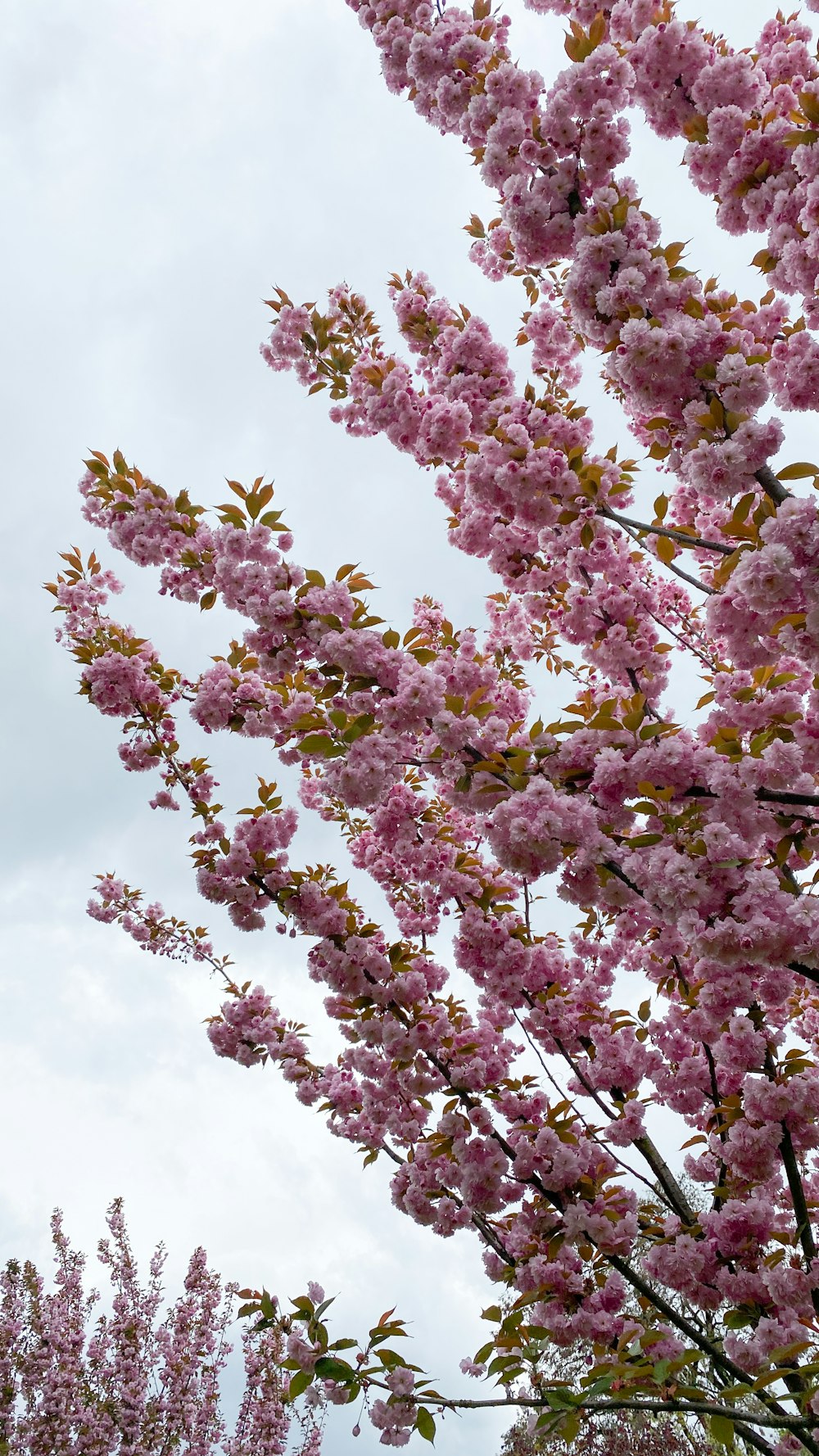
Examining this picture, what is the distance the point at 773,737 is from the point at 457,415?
8.20 ft

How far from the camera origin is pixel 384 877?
6281 mm

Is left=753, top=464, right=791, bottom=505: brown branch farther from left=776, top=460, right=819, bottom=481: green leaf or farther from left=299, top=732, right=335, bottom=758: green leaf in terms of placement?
left=299, top=732, right=335, bottom=758: green leaf

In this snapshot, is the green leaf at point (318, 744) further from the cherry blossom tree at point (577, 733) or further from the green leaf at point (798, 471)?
the green leaf at point (798, 471)

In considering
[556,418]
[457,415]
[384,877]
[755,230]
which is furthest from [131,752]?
[755,230]

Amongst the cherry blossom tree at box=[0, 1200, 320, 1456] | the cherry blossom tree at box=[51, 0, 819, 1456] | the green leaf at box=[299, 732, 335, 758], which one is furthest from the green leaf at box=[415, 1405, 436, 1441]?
the cherry blossom tree at box=[0, 1200, 320, 1456]

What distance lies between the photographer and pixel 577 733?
3.29 m

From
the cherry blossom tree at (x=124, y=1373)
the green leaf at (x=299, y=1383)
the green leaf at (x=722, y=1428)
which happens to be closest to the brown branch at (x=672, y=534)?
the green leaf at (x=722, y=1428)

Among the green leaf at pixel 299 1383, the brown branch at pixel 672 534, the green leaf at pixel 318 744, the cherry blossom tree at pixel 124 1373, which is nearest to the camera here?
the green leaf at pixel 299 1383

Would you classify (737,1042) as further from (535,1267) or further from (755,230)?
(755,230)

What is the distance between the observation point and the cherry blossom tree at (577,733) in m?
3.04

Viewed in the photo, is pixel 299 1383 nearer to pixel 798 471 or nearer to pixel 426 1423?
pixel 426 1423

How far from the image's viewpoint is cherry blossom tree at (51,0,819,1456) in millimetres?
3041

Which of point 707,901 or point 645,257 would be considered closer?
point 707,901

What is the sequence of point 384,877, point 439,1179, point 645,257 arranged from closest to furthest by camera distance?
1. point 645,257
2. point 439,1179
3. point 384,877
